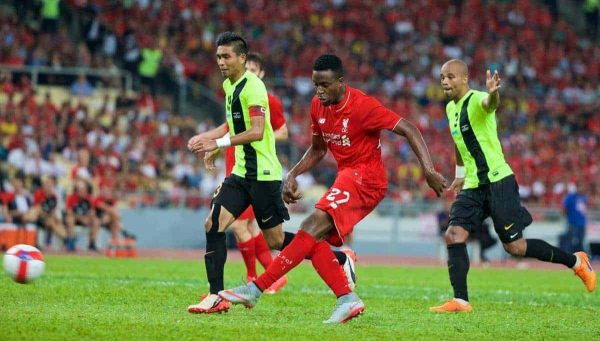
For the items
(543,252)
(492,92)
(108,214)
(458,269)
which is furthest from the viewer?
(108,214)

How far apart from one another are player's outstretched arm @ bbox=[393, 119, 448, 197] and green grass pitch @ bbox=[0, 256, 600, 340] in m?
1.22

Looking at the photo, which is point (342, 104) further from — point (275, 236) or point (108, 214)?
point (108, 214)

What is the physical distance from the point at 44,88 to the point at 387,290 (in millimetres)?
17142

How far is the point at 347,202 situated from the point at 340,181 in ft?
0.78

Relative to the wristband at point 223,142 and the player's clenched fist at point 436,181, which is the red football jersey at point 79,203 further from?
the player's clenched fist at point 436,181

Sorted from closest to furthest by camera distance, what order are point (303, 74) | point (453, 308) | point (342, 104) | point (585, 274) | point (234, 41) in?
point (342, 104) → point (234, 41) → point (453, 308) → point (585, 274) → point (303, 74)

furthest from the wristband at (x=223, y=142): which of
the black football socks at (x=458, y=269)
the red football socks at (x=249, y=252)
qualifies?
the red football socks at (x=249, y=252)

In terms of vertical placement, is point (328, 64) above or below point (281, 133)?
above

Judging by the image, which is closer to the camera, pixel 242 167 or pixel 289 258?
pixel 289 258

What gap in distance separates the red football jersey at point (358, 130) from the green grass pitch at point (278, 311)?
136cm

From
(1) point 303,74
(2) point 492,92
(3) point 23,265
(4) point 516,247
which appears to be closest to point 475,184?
(4) point 516,247

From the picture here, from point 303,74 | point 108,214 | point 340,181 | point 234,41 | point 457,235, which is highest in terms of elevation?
point 303,74

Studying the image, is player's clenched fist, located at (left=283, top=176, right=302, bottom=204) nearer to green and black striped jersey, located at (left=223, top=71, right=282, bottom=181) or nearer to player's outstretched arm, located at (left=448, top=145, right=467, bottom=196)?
green and black striped jersey, located at (left=223, top=71, right=282, bottom=181)

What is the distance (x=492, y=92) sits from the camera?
10.6 meters
